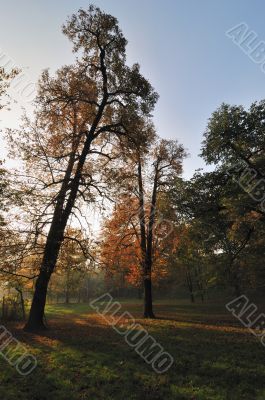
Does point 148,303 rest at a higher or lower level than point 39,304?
lower

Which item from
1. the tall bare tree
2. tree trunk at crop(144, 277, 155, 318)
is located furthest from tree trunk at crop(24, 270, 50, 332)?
tree trunk at crop(144, 277, 155, 318)

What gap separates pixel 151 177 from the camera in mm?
29234

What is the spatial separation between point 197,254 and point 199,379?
21489 millimetres

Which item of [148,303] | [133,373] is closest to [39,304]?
[133,373]

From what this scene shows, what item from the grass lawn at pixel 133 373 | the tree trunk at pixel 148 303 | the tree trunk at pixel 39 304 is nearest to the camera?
the grass lawn at pixel 133 373

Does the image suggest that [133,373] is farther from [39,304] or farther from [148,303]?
[148,303]

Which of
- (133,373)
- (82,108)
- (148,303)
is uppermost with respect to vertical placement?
(82,108)

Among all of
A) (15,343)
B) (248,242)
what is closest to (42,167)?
(15,343)

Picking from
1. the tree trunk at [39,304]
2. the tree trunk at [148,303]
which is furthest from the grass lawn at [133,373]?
the tree trunk at [148,303]

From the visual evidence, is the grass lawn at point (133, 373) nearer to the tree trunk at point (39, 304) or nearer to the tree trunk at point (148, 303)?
the tree trunk at point (39, 304)

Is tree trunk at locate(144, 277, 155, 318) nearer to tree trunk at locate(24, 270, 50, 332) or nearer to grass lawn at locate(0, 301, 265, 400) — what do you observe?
tree trunk at locate(24, 270, 50, 332)

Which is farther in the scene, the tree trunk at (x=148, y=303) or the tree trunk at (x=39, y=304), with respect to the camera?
the tree trunk at (x=148, y=303)

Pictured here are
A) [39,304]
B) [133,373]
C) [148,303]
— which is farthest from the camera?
[148,303]

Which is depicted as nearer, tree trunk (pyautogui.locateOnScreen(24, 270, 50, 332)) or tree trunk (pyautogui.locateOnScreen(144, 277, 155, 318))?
tree trunk (pyautogui.locateOnScreen(24, 270, 50, 332))
